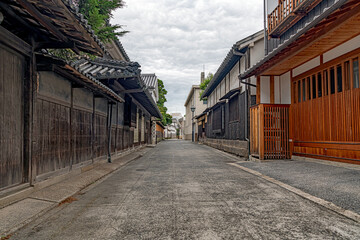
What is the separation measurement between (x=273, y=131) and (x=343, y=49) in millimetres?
3951

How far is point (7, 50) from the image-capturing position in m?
4.14

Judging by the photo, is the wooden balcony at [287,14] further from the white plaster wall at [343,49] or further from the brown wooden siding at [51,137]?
the brown wooden siding at [51,137]

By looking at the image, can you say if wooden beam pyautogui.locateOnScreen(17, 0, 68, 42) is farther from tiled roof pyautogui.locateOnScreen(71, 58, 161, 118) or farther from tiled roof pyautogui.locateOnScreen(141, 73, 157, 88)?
tiled roof pyautogui.locateOnScreen(141, 73, 157, 88)

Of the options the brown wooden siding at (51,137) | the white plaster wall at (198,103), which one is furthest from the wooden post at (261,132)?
the white plaster wall at (198,103)

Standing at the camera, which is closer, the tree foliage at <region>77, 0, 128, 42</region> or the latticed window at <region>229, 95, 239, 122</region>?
the tree foliage at <region>77, 0, 128, 42</region>

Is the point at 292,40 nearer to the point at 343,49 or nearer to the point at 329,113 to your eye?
the point at 343,49

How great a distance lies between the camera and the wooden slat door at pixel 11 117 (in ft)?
13.0

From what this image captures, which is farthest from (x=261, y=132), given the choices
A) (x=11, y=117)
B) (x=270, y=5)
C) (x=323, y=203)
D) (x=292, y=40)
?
(x=11, y=117)

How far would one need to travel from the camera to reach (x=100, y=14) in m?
8.49

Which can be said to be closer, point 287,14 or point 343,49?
point 343,49

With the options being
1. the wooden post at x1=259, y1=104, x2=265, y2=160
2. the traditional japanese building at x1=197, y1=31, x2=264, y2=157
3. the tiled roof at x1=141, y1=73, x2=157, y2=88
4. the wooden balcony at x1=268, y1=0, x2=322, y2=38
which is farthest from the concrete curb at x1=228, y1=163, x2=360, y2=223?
the tiled roof at x1=141, y1=73, x2=157, y2=88

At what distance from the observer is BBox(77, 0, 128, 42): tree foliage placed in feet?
26.3

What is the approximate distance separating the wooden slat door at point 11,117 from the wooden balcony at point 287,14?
9.68 meters

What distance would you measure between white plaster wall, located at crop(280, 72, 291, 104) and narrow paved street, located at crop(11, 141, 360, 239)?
242 inches
